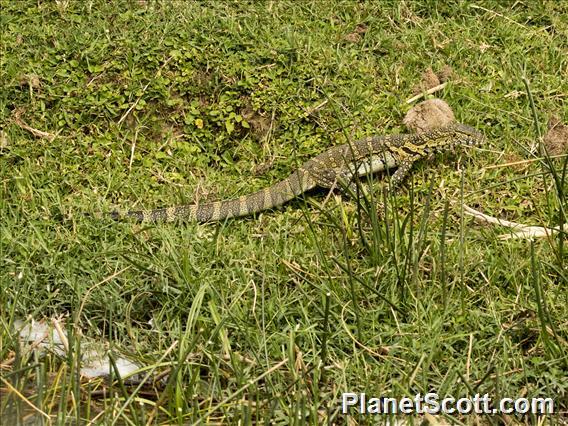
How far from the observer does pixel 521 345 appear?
192 inches

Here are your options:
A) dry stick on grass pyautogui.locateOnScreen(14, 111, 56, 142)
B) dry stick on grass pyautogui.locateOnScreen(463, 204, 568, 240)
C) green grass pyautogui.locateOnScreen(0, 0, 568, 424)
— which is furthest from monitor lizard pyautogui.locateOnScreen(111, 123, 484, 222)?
dry stick on grass pyautogui.locateOnScreen(14, 111, 56, 142)

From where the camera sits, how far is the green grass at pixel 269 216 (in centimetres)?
462

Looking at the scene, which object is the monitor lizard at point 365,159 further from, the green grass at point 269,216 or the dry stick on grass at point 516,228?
the dry stick on grass at point 516,228

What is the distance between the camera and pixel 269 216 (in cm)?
612

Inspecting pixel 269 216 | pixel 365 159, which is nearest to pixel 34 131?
pixel 269 216

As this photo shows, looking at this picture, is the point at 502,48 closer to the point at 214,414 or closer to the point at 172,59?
the point at 172,59

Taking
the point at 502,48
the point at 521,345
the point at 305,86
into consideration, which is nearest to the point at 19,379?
the point at 521,345

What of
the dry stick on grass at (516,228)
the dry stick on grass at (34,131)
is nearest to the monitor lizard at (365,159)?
the dry stick on grass at (516,228)

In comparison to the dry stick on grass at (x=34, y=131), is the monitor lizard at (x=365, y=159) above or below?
below

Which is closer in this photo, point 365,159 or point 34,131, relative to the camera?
point 365,159

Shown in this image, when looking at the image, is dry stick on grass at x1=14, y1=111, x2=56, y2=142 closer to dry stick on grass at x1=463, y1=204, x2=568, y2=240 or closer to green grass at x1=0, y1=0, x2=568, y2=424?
green grass at x1=0, y1=0, x2=568, y2=424

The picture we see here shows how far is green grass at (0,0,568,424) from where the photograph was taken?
15.2 feet

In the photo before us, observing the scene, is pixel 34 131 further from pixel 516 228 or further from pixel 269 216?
pixel 516 228

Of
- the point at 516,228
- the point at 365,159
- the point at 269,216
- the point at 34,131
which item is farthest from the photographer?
the point at 34,131
